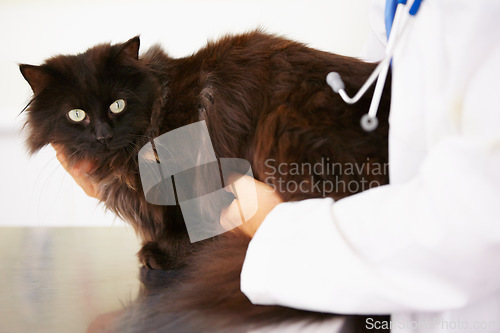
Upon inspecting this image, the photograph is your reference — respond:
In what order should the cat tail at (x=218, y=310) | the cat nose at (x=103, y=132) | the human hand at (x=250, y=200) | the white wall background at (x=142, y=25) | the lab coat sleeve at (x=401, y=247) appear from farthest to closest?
the white wall background at (x=142, y=25) < the cat nose at (x=103, y=132) < the human hand at (x=250, y=200) < the cat tail at (x=218, y=310) < the lab coat sleeve at (x=401, y=247)

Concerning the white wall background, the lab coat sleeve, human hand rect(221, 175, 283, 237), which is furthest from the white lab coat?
the white wall background

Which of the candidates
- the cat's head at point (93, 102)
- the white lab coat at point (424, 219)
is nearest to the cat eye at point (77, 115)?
the cat's head at point (93, 102)

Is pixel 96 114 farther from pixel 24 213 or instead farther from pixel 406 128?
pixel 24 213

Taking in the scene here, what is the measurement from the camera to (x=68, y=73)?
3.04ft

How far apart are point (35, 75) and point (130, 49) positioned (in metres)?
0.22

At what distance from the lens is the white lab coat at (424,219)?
48 centimetres

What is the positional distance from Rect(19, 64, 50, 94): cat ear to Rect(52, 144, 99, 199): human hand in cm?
14

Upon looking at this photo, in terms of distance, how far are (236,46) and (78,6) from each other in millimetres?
1098

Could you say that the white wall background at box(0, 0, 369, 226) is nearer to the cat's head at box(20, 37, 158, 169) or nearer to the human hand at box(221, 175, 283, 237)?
the cat's head at box(20, 37, 158, 169)

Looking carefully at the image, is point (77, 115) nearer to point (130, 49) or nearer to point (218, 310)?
point (130, 49)

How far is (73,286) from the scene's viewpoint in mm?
836

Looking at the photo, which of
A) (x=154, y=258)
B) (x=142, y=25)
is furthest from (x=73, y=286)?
(x=142, y=25)

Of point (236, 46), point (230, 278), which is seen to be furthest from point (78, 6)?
point (230, 278)

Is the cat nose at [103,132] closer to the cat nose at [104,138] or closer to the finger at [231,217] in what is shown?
the cat nose at [104,138]
